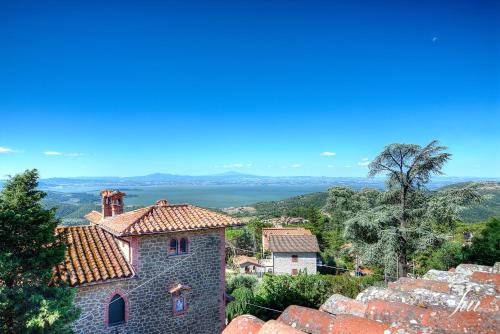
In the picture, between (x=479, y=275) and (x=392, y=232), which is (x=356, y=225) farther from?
(x=479, y=275)

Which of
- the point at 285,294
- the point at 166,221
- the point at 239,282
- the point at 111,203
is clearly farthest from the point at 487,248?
the point at 111,203

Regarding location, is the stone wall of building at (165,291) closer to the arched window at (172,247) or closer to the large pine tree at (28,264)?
the arched window at (172,247)

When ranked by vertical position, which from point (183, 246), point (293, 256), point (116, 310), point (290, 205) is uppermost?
point (183, 246)

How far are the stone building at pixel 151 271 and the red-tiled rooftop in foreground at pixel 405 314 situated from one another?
Answer: 310 inches

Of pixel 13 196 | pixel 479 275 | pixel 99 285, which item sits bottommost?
pixel 99 285

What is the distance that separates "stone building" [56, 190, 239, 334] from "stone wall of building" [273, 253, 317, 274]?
24.4 m

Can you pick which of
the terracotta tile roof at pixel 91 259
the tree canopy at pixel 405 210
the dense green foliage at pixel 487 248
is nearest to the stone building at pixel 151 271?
the terracotta tile roof at pixel 91 259

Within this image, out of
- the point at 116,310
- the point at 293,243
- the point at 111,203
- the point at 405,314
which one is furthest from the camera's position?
the point at 293,243

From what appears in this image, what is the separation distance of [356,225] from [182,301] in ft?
32.7

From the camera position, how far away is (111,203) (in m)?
15.0

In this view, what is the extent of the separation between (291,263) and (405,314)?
3410 centimetres

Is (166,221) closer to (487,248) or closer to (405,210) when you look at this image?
(405,210)

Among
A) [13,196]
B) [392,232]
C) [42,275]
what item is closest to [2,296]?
[42,275]

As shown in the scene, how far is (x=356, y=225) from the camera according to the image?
55.8 ft
